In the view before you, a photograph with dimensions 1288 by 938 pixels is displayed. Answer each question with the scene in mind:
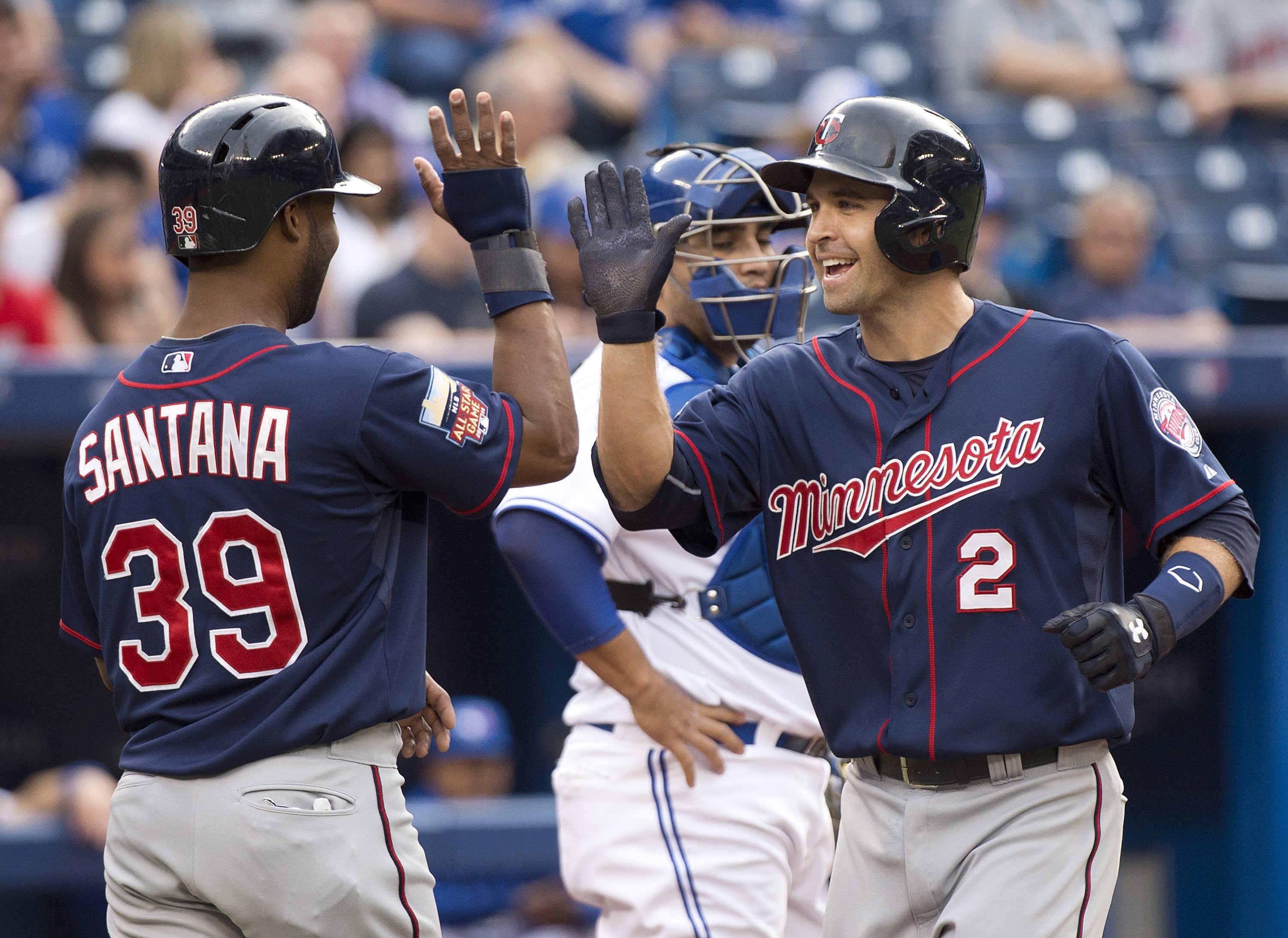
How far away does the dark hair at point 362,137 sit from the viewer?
6.88 m

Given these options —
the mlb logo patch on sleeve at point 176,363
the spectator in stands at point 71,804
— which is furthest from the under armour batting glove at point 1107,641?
the spectator in stands at point 71,804

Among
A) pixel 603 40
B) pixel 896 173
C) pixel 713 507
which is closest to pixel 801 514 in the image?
pixel 713 507

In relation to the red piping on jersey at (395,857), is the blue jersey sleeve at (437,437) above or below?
above

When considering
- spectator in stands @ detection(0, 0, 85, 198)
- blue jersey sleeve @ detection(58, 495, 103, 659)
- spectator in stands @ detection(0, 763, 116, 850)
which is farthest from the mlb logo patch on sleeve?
spectator in stands @ detection(0, 0, 85, 198)

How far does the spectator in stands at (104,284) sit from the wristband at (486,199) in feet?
10.5

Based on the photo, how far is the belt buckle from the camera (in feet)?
8.86

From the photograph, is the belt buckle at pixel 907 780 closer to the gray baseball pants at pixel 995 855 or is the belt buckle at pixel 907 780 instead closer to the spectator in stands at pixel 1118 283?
the gray baseball pants at pixel 995 855

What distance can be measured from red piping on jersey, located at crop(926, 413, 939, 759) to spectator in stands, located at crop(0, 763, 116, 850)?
3.15m

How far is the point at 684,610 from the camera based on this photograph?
11.1 ft

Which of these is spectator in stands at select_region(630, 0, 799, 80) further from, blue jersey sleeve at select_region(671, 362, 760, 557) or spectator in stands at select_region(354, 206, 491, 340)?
blue jersey sleeve at select_region(671, 362, 760, 557)

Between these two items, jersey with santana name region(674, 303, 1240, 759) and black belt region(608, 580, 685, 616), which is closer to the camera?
jersey with santana name region(674, 303, 1240, 759)

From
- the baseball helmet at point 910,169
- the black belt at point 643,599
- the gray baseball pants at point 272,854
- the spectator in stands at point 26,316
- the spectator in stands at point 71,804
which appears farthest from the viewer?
the spectator in stands at point 26,316

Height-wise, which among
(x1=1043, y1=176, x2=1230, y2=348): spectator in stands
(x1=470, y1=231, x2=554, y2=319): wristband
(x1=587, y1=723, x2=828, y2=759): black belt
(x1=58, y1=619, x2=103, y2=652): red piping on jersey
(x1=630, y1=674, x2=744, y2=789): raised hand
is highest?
(x1=470, y1=231, x2=554, y2=319): wristband

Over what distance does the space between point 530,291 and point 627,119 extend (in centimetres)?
600
